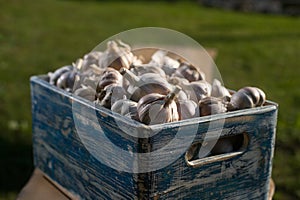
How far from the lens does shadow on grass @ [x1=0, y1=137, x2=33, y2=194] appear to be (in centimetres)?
234

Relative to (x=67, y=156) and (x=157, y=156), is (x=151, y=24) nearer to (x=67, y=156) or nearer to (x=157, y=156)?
(x=67, y=156)

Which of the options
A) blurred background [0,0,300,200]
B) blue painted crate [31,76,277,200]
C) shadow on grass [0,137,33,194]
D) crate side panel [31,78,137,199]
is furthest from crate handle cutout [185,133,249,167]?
shadow on grass [0,137,33,194]

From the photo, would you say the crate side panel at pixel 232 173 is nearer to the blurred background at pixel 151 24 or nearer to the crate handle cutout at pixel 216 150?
the crate handle cutout at pixel 216 150

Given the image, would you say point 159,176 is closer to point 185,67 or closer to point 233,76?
point 185,67

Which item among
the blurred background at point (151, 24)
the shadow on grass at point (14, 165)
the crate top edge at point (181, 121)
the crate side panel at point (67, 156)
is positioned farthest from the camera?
the blurred background at point (151, 24)

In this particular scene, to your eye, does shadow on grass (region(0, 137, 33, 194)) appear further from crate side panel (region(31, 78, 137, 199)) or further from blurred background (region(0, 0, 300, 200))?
crate side panel (region(31, 78, 137, 199))

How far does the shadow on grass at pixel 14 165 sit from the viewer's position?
2.34m

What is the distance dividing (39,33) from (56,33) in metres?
0.18

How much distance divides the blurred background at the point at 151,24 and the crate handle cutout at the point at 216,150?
133 cm

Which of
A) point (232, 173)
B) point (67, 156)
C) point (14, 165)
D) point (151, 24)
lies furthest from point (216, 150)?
point (151, 24)

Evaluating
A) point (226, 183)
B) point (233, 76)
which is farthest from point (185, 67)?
point (233, 76)

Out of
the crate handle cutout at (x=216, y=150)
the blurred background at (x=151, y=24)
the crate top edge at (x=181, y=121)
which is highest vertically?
the crate top edge at (x=181, y=121)

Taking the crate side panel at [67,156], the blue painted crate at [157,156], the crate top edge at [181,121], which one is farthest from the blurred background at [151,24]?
the crate top edge at [181,121]

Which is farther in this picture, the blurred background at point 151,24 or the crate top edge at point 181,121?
the blurred background at point 151,24
